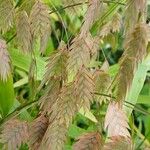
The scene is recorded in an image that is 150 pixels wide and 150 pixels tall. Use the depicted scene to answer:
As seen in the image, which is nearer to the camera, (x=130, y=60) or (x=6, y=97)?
(x=130, y=60)

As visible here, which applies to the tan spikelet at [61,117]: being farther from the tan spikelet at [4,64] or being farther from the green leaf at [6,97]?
the green leaf at [6,97]

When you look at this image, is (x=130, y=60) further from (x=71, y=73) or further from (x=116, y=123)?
(x=116, y=123)

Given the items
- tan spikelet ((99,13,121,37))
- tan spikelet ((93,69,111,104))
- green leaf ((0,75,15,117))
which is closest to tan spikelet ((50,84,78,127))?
tan spikelet ((93,69,111,104))

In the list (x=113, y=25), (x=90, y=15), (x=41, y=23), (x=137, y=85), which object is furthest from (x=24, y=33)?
(x=137, y=85)

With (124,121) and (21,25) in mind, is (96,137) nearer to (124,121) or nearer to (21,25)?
(124,121)

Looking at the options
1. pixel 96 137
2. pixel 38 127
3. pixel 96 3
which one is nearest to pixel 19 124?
pixel 38 127

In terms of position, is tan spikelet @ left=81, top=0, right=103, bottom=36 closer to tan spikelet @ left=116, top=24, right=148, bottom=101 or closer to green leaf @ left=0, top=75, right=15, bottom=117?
tan spikelet @ left=116, top=24, right=148, bottom=101
